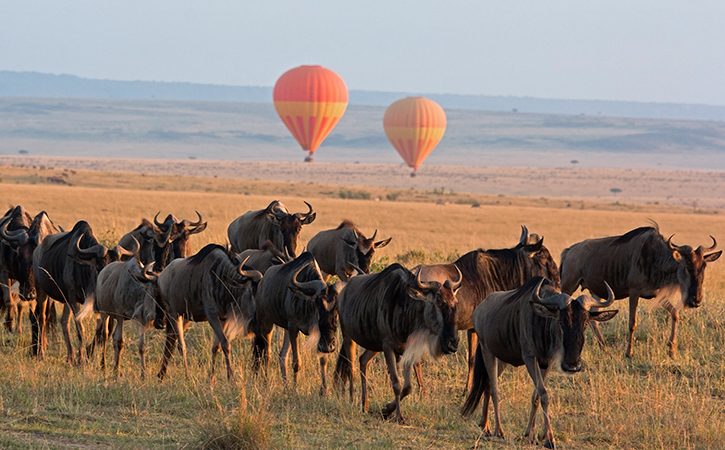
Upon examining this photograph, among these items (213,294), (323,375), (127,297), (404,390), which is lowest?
(323,375)

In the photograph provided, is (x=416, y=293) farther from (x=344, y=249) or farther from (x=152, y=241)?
(x=344, y=249)

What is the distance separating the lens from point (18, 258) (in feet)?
44.3

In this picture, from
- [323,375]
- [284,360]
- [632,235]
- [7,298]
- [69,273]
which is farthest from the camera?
[632,235]

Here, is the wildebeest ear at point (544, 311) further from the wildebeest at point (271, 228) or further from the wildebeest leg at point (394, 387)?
the wildebeest at point (271, 228)

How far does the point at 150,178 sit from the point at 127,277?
187 feet

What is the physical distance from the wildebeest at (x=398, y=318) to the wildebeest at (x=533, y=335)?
1.02ft

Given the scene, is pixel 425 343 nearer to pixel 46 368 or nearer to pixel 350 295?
pixel 350 295

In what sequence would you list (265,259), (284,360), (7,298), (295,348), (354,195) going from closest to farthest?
(295,348), (284,360), (265,259), (7,298), (354,195)

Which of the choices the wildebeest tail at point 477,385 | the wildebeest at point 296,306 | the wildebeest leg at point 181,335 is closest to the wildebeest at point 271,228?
the wildebeest leg at point 181,335

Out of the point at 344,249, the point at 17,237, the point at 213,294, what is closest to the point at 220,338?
the point at 213,294

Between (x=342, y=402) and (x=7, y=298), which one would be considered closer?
(x=342, y=402)

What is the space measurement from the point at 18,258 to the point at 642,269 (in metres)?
7.05

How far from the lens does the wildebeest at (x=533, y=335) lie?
8539mm

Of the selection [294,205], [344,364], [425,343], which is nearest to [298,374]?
[344,364]
